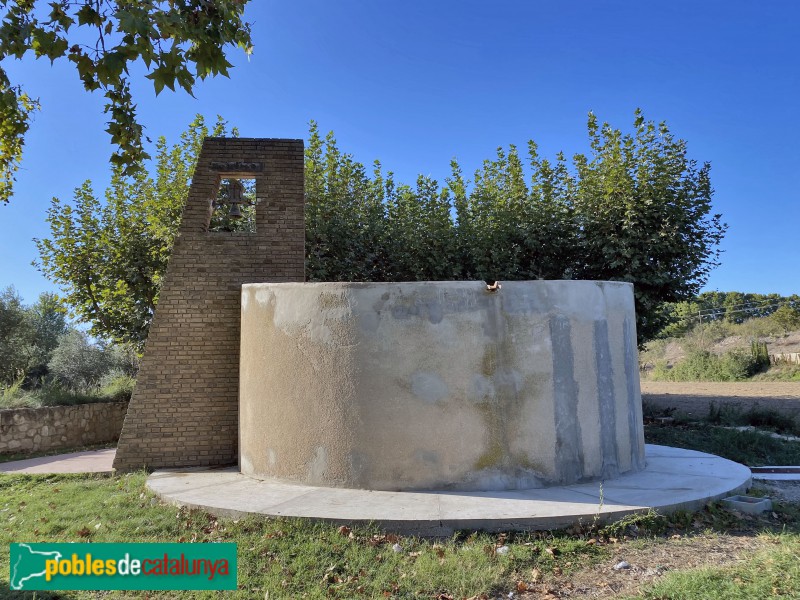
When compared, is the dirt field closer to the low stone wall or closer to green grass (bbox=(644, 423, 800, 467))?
green grass (bbox=(644, 423, 800, 467))

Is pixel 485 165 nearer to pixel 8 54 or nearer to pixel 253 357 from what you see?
pixel 253 357

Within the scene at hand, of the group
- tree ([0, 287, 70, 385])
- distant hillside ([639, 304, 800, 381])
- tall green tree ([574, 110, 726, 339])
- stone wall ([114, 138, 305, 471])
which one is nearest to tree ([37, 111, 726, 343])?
tall green tree ([574, 110, 726, 339])

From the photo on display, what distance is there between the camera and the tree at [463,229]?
11.6 metres

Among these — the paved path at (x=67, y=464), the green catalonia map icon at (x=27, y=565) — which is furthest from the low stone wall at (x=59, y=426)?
the green catalonia map icon at (x=27, y=565)

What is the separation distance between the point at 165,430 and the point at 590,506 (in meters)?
5.65

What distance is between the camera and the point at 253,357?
22.3ft

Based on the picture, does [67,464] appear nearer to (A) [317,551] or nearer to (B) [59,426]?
(B) [59,426]

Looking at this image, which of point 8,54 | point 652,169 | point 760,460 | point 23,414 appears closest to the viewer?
point 8,54

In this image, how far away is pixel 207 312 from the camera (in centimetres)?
786

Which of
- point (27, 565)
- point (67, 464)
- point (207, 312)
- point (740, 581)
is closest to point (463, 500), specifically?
point (740, 581)

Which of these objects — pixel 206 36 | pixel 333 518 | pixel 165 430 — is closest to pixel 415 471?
pixel 333 518

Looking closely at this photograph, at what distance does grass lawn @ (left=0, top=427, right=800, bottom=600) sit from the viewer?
3.89 m

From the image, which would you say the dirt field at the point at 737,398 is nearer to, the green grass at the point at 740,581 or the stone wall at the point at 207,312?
the green grass at the point at 740,581

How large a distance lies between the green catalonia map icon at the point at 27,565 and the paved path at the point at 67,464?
339 centimetres
